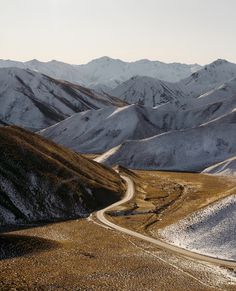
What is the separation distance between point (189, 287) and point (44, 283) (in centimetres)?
1396

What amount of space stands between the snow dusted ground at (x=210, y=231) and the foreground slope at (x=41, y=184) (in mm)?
22520

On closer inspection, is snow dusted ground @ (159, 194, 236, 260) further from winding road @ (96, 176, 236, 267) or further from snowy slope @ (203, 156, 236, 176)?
A: snowy slope @ (203, 156, 236, 176)

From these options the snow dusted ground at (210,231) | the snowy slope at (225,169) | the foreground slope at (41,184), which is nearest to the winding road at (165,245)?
the snow dusted ground at (210,231)

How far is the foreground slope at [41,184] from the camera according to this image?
281 ft

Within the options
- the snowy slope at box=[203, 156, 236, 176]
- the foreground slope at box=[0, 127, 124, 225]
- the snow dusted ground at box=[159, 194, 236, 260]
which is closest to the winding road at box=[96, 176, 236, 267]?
the snow dusted ground at box=[159, 194, 236, 260]

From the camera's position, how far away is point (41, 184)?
309 feet

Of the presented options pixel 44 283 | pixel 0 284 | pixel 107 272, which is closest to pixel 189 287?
pixel 107 272

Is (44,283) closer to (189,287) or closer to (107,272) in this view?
(107,272)

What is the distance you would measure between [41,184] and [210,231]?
119 feet

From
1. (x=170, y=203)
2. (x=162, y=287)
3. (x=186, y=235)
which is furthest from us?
(x=170, y=203)

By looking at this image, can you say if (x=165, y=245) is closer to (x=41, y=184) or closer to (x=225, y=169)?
(x=41, y=184)

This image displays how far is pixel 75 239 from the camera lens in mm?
69938

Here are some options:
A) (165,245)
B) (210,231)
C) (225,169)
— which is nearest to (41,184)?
(165,245)

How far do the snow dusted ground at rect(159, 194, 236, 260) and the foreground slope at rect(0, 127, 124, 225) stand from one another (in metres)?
22.5
